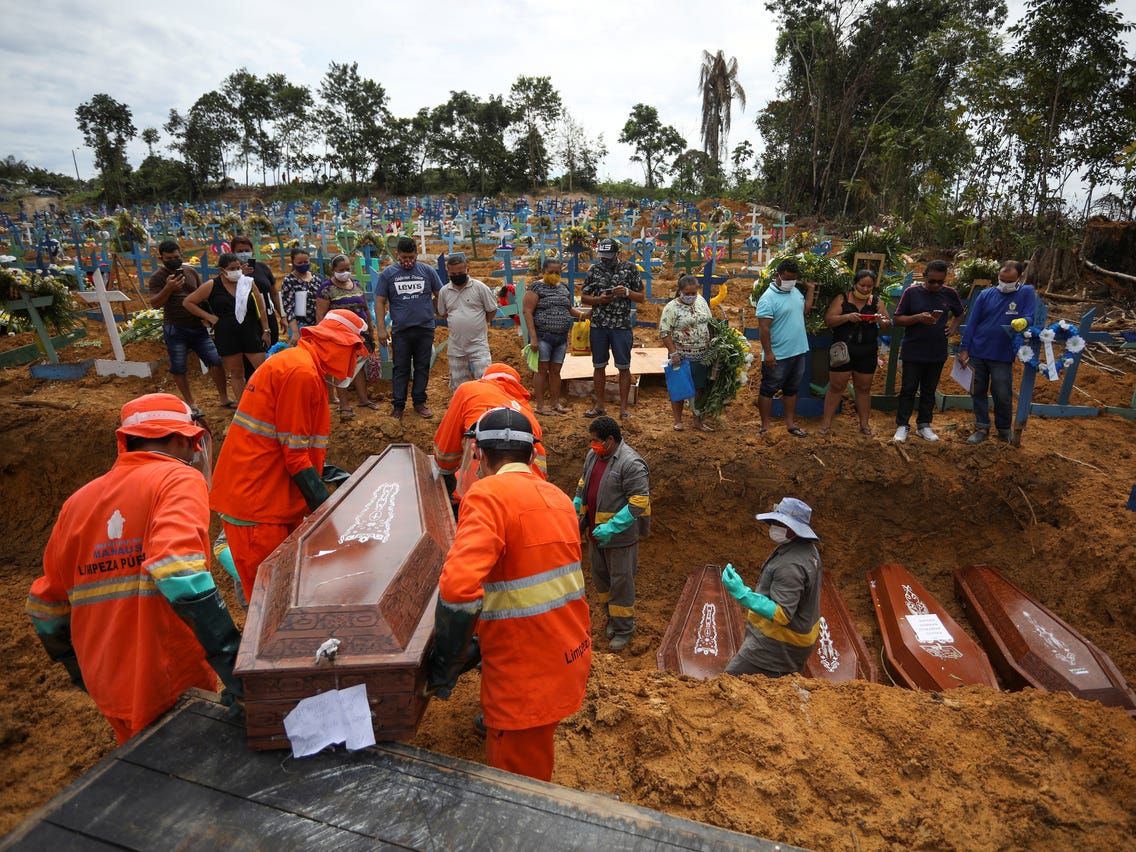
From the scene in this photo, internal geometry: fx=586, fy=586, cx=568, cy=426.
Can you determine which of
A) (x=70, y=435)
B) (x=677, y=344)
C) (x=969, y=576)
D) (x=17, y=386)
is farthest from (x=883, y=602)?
(x=17, y=386)

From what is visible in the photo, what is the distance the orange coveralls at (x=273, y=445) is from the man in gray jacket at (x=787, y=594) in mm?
2509

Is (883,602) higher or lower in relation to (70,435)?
lower

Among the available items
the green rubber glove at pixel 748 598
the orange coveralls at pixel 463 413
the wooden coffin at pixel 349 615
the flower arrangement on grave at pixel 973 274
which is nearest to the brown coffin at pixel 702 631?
the green rubber glove at pixel 748 598

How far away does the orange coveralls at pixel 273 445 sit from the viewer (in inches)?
120

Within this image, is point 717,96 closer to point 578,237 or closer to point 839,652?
point 578,237

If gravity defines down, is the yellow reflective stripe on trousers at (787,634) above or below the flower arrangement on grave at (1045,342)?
below

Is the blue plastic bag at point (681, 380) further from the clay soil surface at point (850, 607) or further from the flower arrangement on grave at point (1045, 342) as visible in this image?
the flower arrangement on grave at point (1045, 342)

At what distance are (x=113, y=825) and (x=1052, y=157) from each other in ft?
52.3

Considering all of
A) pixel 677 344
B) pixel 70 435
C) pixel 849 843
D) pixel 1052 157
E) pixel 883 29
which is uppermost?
pixel 883 29

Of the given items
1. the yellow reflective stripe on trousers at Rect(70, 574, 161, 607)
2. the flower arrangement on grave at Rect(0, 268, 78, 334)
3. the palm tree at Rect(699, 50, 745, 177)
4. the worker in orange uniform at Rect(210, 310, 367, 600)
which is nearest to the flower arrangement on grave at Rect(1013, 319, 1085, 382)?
the worker in orange uniform at Rect(210, 310, 367, 600)

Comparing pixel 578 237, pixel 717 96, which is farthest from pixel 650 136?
pixel 578 237

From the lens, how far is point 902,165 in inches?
747

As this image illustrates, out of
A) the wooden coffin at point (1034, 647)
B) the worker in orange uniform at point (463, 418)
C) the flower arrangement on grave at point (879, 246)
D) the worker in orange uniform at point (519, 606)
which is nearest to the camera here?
the worker in orange uniform at point (519, 606)

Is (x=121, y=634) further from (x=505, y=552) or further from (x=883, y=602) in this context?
(x=883, y=602)
